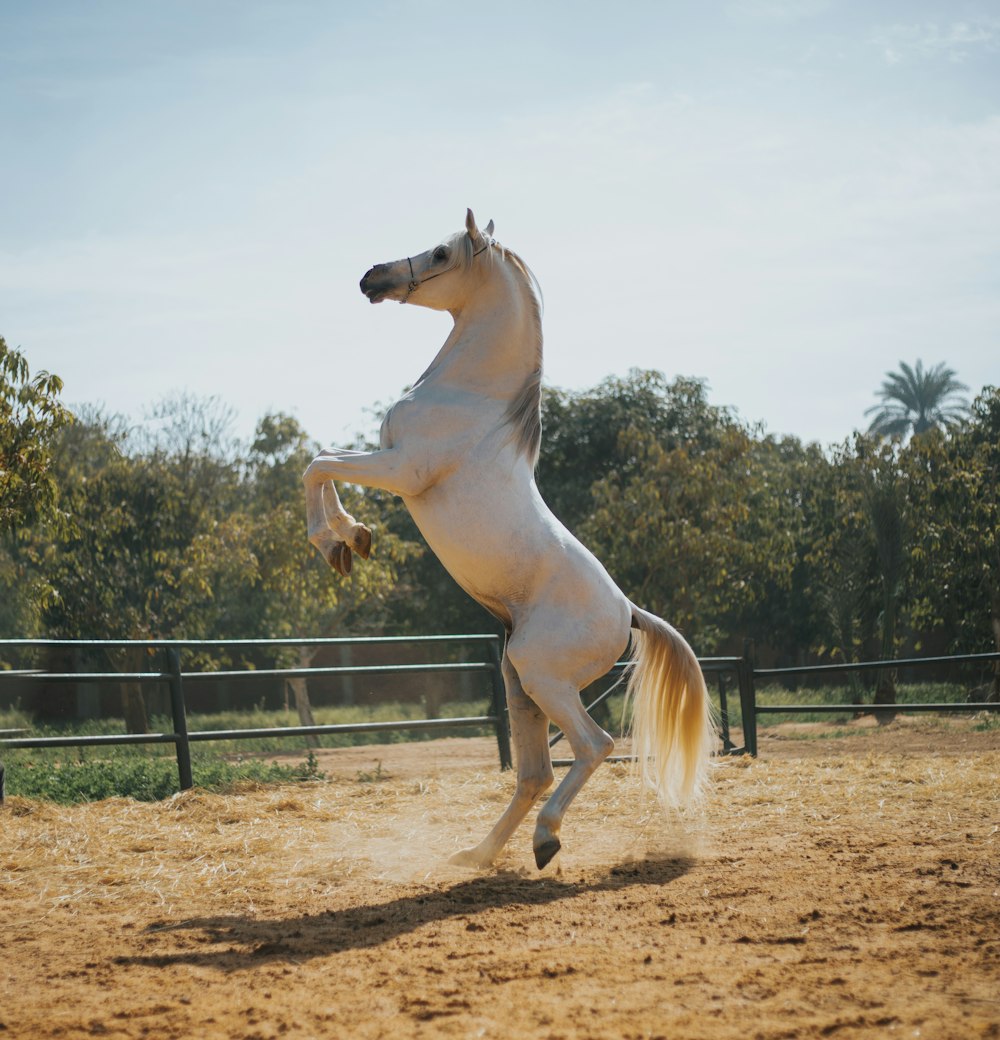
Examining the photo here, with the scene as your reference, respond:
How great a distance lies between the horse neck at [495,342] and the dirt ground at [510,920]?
1879mm

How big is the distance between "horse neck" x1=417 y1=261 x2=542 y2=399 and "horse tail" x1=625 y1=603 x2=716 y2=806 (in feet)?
3.59

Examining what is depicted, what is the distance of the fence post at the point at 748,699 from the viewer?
342 inches

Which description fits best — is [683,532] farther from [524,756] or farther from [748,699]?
[524,756]

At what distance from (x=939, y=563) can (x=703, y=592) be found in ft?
13.3

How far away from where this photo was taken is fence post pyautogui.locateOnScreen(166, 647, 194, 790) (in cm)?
624

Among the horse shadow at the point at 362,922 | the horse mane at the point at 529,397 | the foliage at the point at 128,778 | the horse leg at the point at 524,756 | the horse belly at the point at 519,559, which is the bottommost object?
the foliage at the point at 128,778

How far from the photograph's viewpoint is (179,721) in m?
6.38

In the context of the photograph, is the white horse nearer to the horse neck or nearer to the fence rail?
the horse neck

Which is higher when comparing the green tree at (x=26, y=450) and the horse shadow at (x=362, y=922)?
the green tree at (x=26, y=450)

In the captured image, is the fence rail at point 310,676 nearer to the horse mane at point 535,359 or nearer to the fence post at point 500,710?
the fence post at point 500,710

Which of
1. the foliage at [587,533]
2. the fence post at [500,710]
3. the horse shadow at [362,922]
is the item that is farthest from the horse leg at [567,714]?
the foliage at [587,533]

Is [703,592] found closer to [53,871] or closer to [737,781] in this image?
[737,781]

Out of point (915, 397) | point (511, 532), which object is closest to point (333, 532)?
point (511, 532)

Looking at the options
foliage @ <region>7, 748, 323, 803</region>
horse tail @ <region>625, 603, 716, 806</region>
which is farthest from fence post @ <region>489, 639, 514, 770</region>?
horse tail @ <region>625, 603, 716, 806</region>
